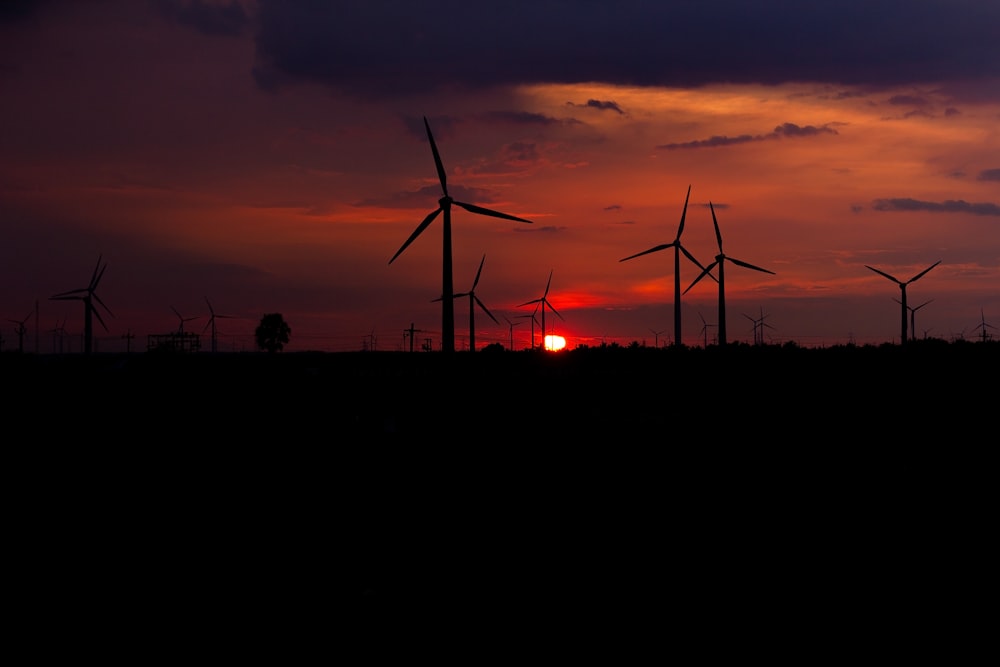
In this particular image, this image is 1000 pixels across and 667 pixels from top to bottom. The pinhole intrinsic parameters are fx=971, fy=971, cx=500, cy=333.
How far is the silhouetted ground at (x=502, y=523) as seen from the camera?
23.3 metres

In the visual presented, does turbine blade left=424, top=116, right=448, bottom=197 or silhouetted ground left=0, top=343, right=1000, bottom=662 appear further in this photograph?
turbine blade left=424, top=116, right=448, bottom=197

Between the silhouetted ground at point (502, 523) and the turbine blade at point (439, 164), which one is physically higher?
the turbine blade at point (439, 164)

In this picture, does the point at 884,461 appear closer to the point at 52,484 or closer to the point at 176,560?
the point at 176,560

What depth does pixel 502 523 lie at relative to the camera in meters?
32.5

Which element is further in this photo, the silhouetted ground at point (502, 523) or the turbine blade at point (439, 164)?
the turbine blade at point (439, 164)

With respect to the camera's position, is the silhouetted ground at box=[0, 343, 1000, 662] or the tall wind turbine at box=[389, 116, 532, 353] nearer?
the silhouetted ground at box=[0, 343, 1000, 662]

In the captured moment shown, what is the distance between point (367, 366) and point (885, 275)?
7943 cm

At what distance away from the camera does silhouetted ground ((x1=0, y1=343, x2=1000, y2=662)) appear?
23266 mm

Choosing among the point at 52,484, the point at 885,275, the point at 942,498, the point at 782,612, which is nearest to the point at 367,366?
the point at 885,275

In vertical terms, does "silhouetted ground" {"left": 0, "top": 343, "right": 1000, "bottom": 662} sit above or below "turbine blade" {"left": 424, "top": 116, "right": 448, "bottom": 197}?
below

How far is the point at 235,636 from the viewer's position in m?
22.6

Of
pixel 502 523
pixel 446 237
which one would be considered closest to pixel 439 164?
pixel 446 237

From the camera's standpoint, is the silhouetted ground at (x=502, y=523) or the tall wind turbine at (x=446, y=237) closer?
the silhouetted ground at (x=502, y=523)

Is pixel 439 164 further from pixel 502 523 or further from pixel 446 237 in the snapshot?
pixel 502 523
